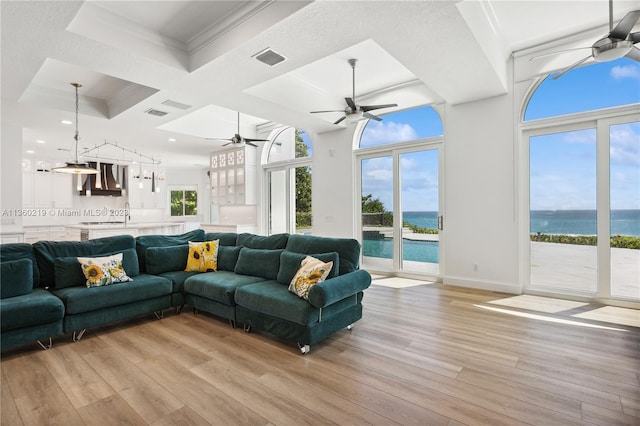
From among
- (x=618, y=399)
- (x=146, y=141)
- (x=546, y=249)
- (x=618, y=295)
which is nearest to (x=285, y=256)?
(x=618, y=399)

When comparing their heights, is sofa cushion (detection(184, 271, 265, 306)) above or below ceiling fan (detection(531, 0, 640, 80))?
below

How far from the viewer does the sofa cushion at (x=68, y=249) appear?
11.4ft

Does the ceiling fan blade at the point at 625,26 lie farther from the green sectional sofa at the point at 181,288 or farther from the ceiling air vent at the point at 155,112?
the ceiling air vent at the point at 155,112

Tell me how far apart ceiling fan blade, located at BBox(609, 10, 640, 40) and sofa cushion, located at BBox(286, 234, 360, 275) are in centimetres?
293

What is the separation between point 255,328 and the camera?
3.34 metres

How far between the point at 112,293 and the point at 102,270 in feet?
1.09

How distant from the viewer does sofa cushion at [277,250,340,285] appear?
334 cm

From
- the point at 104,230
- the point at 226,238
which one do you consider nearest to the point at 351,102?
the point at 226,238

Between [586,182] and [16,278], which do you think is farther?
[586,182]

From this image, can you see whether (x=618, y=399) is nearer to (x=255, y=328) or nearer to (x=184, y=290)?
(x=255, y=328)

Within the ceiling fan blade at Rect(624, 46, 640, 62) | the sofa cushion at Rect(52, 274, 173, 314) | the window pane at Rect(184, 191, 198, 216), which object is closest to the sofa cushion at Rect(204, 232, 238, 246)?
the sofa cushion at Rect(52, 274, 173, 314)

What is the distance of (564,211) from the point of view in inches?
179

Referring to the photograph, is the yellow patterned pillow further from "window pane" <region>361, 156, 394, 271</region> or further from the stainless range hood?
the stainless range hood

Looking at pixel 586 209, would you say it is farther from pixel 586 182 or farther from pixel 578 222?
pixel 586 182
